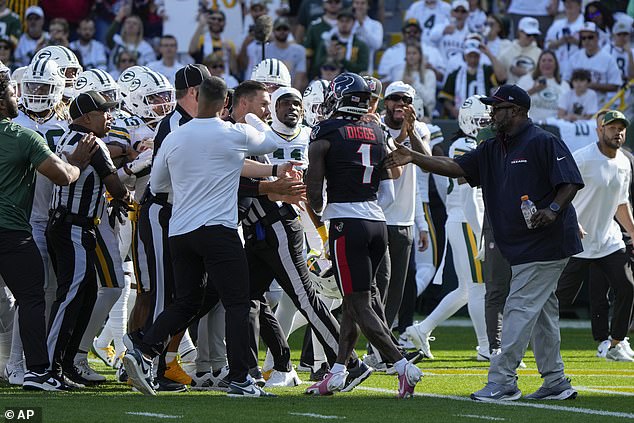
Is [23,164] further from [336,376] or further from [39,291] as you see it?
[336,376]

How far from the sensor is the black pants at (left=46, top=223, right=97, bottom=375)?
861 cm

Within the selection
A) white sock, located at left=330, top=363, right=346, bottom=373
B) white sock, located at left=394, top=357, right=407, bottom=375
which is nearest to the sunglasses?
white sock, located at left=330, top=363, right=346, bottom=373

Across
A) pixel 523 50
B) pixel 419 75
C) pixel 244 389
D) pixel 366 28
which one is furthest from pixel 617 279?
pixel 366 28

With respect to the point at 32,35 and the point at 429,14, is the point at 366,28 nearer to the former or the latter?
the point at 429,14

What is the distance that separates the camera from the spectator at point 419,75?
16547 millimetres

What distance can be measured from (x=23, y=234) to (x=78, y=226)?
1.55 feet

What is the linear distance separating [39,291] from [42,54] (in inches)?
108

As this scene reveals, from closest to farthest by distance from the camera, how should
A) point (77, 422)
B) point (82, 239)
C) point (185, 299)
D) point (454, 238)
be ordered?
point (77, 422)
point (185, 299)
point (82, 239)
point (454, 238)

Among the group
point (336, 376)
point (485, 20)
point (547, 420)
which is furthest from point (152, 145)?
point (485, 20)

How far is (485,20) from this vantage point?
18.2 meters

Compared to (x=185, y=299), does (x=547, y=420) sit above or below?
below

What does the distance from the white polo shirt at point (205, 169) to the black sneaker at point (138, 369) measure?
79cm

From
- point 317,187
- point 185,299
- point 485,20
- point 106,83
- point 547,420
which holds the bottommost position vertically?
point 547,420

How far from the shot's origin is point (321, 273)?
9.42m
